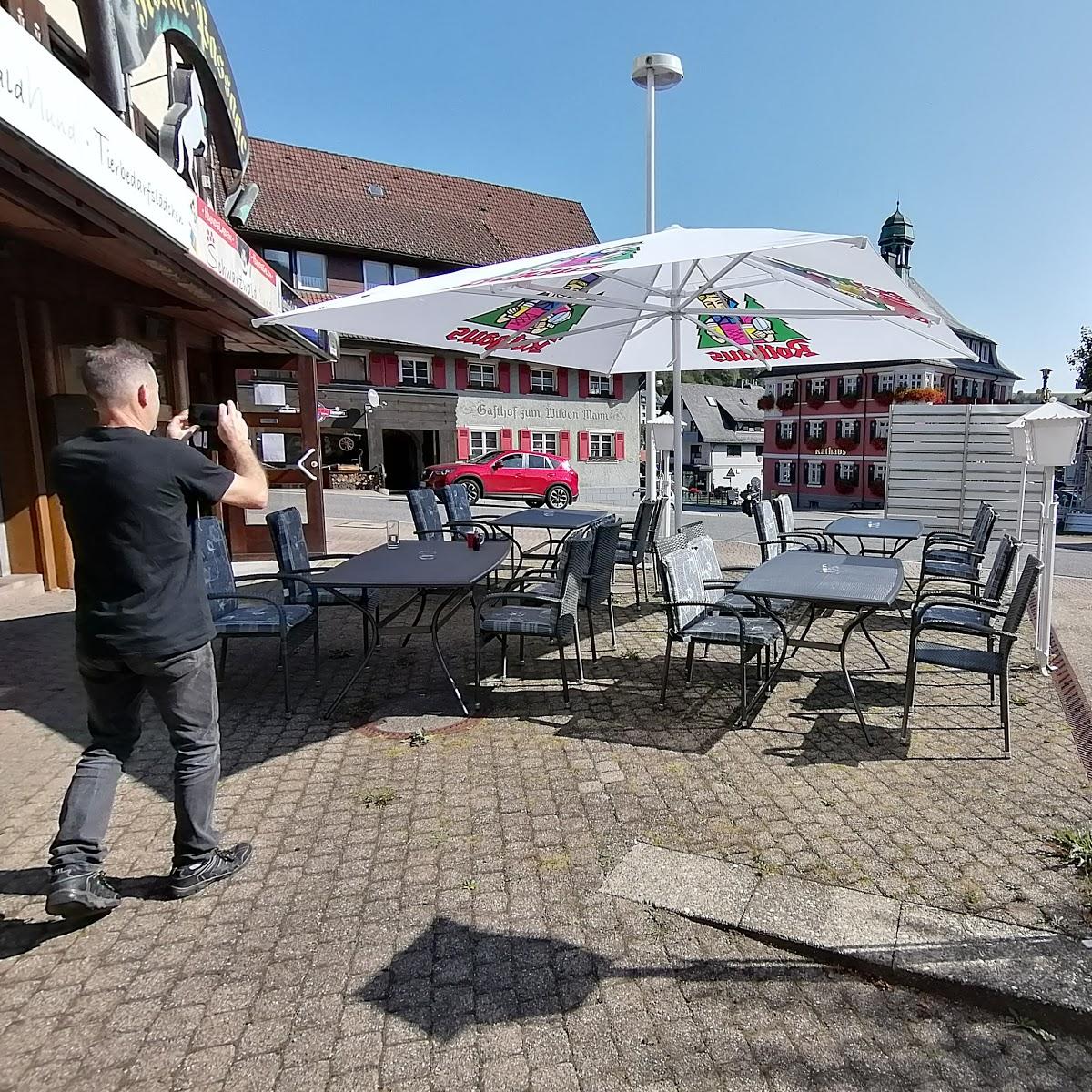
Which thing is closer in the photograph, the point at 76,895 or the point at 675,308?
the point at 76,895

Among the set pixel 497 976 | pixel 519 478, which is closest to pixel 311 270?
pixel 519 478

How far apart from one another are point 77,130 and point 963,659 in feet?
16.3

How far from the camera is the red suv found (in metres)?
21.8

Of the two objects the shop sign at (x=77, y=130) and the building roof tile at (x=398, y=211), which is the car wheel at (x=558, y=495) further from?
the shop sign at (x=77, y=130)

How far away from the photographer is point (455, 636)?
19.8 ft

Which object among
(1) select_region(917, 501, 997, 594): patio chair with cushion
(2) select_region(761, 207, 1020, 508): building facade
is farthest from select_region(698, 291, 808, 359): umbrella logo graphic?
(2) select_region(761, 207, 1020, 508): building facade

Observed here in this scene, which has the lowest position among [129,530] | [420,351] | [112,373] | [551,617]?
[551,617]

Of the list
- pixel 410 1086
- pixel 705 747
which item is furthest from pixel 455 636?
pixel 410 1086

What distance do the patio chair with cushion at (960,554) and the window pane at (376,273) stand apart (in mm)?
23926

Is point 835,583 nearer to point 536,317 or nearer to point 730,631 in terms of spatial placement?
point 730,631

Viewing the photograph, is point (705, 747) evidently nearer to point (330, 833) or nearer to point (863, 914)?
point (863, 914)

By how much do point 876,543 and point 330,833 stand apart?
10.9m

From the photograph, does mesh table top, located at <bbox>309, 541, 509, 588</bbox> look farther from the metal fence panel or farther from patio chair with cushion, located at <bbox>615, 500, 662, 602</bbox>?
the metal fence panel

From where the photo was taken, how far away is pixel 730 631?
418cm
